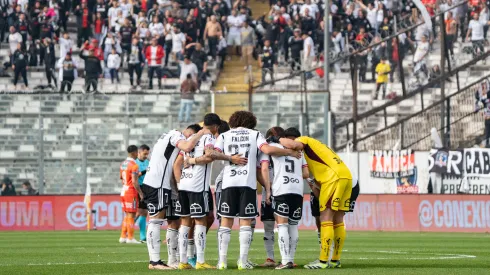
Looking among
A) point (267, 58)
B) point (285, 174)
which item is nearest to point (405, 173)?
point (267, 58)

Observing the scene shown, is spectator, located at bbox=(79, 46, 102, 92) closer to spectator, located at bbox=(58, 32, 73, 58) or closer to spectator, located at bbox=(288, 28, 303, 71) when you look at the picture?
spectator, located at bbox=(58, 32, 73, 58)

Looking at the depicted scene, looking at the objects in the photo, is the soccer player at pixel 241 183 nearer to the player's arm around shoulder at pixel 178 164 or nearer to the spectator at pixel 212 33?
the player's arm around shoulder at pixel 178 164

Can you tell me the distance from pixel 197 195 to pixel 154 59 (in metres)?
27.8

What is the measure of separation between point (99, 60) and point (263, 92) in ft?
33.4

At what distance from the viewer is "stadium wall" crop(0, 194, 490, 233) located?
1391 inches

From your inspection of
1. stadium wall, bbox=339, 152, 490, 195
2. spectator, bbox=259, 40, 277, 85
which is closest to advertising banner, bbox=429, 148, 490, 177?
stadium wall, bbox=339, 152, 490, 195

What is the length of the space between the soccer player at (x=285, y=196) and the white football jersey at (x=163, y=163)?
1.48 m

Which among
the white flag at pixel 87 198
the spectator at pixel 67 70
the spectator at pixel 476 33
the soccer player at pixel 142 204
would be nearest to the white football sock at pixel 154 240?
the soccer player at pixel 142 204

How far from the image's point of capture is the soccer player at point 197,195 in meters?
19.2

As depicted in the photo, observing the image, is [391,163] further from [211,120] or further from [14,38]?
[211,120]

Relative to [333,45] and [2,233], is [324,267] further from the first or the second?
[333,45]

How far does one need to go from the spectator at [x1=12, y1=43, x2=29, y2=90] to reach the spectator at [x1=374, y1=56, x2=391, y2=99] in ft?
43.6

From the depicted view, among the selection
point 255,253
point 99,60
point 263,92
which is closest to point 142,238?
point 255,253

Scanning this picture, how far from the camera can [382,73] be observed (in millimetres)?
41562
